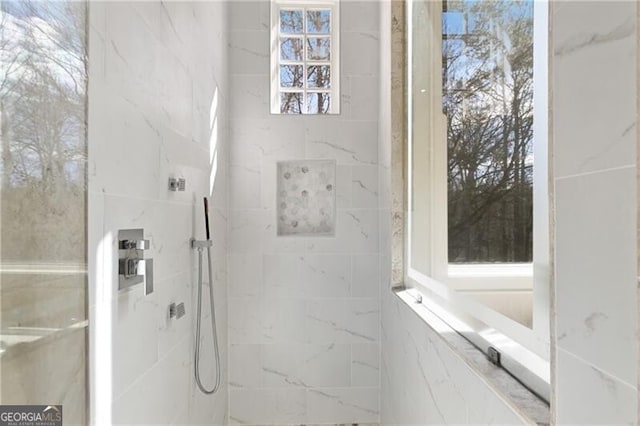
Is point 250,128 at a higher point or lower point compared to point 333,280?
higher

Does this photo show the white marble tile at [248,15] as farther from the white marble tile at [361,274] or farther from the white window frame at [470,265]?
the white marble tile at [361,274]

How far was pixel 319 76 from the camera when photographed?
271 centimetres

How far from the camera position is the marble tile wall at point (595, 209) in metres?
0.54

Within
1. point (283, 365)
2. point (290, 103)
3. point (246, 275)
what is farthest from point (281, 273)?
point (290, 103)

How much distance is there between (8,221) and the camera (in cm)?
72

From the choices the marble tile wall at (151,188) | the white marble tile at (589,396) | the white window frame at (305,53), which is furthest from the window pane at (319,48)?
the white marble tile at (589,396)

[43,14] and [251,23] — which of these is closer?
[43,14]

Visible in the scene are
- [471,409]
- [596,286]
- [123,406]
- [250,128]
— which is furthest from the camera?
[250,128]

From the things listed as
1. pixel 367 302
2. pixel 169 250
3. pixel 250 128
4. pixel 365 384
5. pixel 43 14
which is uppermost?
pixel 250 128

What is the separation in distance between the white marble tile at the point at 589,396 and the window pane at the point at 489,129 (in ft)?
1.16

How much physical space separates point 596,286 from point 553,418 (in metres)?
0.29

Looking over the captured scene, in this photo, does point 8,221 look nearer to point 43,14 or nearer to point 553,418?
point 43,14

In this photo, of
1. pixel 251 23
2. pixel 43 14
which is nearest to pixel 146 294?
pixel 43 14

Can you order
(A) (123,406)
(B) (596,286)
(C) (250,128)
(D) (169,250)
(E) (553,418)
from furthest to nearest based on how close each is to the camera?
(C) (250,128) < (D) (169,250) < (A) (123,406) < (E) (553,418) < (B) (596,286)
